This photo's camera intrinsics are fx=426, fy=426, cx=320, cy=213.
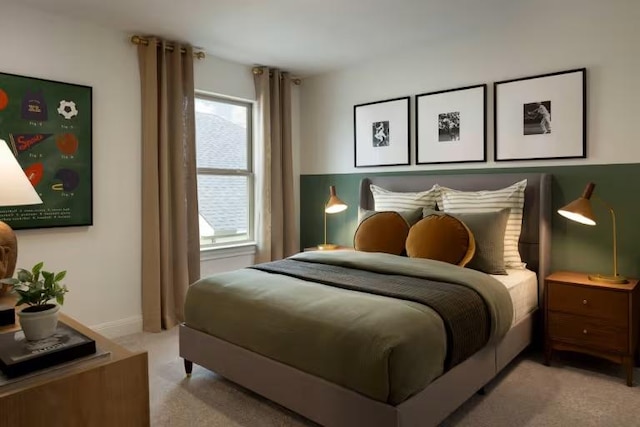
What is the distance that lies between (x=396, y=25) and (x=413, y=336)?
254 cm

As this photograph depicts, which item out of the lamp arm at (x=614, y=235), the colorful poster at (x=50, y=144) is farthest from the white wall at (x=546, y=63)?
the colorful poster at (x=50, y=144)

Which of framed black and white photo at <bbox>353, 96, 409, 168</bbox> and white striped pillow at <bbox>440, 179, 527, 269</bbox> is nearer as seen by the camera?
white striped pillow at <bbox>440, 179, 527, 269</bbox>

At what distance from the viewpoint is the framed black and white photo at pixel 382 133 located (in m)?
4.01

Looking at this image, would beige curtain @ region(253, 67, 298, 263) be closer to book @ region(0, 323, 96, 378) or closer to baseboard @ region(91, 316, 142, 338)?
baseboard @ region(91, 316, 142, 338)

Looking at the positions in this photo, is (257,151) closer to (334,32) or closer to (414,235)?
(334,32)

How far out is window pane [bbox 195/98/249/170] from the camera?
4.11 metres

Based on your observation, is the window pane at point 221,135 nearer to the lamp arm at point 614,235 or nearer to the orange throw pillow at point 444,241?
the orange throw pillow at point 444,241

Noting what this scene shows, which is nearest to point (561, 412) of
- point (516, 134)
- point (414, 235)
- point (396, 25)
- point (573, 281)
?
point (573, 281)

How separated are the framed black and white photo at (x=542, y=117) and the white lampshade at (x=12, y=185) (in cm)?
317

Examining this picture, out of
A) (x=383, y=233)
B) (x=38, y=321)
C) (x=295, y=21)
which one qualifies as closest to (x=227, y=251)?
(x=383, y=233)

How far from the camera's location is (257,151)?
14.7 ft

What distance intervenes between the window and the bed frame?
1.75m

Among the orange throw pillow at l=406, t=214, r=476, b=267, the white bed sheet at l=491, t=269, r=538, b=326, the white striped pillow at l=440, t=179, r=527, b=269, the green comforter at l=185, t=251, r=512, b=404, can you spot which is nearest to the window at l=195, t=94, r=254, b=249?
the green comforter at l=185, t=251, r=512, b=404

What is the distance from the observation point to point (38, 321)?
1.36 m
